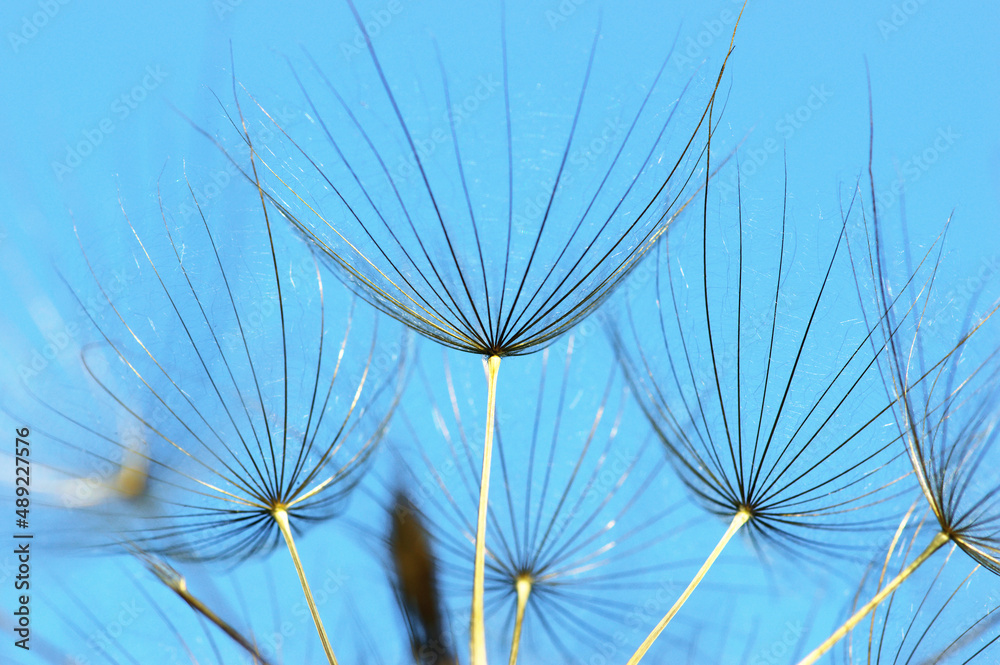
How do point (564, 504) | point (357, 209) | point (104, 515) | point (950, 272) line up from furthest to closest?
point (564, 504), point (950, 272), point (357, 209), point (104, 515)

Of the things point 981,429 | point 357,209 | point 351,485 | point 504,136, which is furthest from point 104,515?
point 981,429

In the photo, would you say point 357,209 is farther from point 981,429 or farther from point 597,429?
point 981,429

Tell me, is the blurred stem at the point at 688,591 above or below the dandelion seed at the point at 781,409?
below

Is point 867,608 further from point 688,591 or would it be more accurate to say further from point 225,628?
point 225,628

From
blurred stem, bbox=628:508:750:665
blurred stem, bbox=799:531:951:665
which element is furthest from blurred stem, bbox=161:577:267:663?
blurred stem, bbox=799:531:951:665

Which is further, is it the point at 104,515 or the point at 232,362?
the point at 232,362

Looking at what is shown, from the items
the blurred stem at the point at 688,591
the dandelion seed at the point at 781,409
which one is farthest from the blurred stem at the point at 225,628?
the dandelion seed at the point at 781,409

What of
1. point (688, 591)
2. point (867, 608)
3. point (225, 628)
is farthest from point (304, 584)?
point (867, 608)

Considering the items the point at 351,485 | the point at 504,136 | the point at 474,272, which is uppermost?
the point at 504,136

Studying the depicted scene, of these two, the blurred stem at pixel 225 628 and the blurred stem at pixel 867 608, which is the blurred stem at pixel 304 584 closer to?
the blurred stem at pixel 225 628
